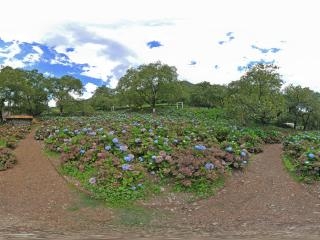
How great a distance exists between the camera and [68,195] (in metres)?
9.82

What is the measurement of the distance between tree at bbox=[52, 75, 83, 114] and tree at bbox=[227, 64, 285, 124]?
63.0 feet

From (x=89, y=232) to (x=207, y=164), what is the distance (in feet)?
14.7

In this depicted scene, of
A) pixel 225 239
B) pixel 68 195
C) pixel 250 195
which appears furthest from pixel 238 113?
pixel 225 239

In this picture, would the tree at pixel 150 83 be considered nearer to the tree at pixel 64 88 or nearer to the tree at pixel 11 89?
the tree at pixel 64 88

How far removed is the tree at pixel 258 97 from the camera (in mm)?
26094

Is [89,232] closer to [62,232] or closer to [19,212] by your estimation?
[62,232]

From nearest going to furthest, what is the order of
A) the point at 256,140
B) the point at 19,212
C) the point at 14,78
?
1. the point at 19,212
2. the point at 256,140
3. the point at 14,78

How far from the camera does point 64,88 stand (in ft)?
135

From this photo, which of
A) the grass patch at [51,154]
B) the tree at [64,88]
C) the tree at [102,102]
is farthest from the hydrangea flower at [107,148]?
the tree at [102,102]

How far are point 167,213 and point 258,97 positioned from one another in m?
20.1

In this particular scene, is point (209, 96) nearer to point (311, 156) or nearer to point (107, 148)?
point (311, 156)

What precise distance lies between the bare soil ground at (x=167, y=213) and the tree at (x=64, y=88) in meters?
29.1

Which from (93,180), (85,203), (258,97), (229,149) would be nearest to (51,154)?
(93,180)

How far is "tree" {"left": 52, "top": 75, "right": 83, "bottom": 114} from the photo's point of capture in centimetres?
4022
